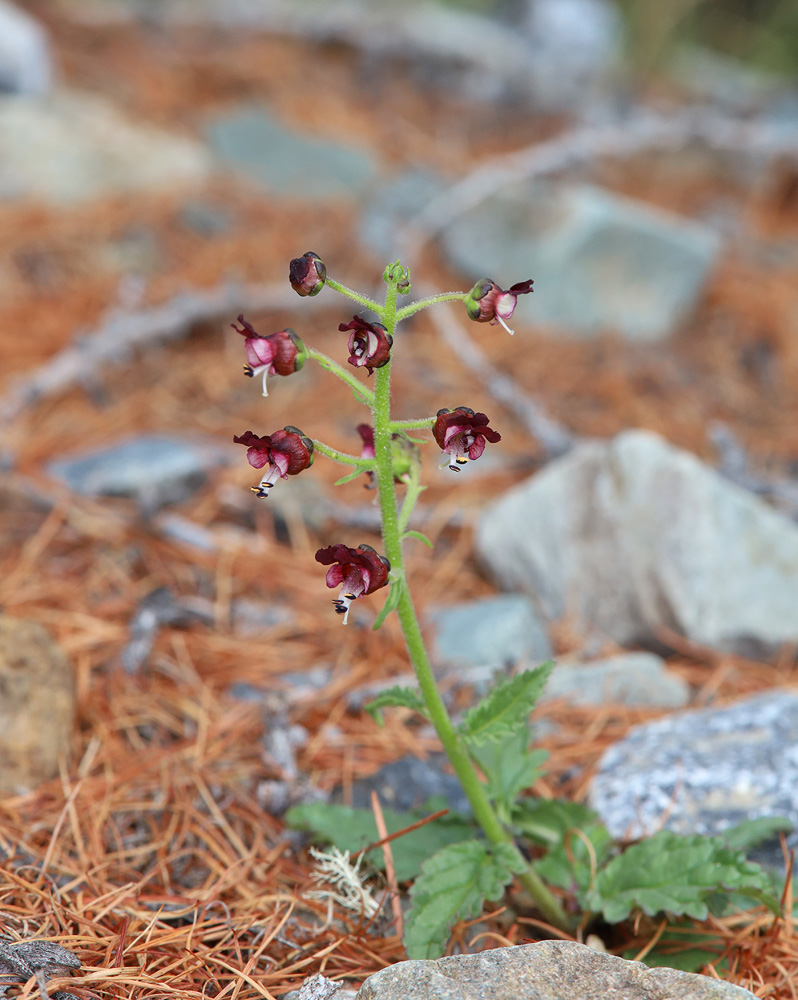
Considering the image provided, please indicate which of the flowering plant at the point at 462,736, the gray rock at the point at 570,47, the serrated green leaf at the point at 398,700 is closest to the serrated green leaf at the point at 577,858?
the flowering plant at the point at 462,736

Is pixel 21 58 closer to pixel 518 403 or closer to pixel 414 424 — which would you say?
pixel 518 403

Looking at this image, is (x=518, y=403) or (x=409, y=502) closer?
(x=409, y=502)

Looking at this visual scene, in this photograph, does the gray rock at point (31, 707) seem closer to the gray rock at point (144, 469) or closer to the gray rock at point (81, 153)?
the gray rock at point (144, 469)

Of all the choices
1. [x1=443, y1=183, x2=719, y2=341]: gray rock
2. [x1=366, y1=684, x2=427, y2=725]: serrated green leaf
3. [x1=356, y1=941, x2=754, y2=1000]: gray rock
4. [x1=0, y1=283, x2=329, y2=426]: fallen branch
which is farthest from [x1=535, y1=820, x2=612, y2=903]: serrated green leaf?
[x1=443, y1=183, x2=719, y2=341]: gray rock

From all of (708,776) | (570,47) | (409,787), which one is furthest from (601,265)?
(570,47)

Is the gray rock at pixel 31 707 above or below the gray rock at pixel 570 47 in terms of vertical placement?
below

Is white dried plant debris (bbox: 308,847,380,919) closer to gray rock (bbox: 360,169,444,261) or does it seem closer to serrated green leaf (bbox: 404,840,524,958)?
serrated green leaf (bbox: 404,840,524,958)

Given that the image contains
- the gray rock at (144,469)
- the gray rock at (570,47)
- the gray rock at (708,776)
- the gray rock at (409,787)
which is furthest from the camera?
the gray rock at (570,47)
